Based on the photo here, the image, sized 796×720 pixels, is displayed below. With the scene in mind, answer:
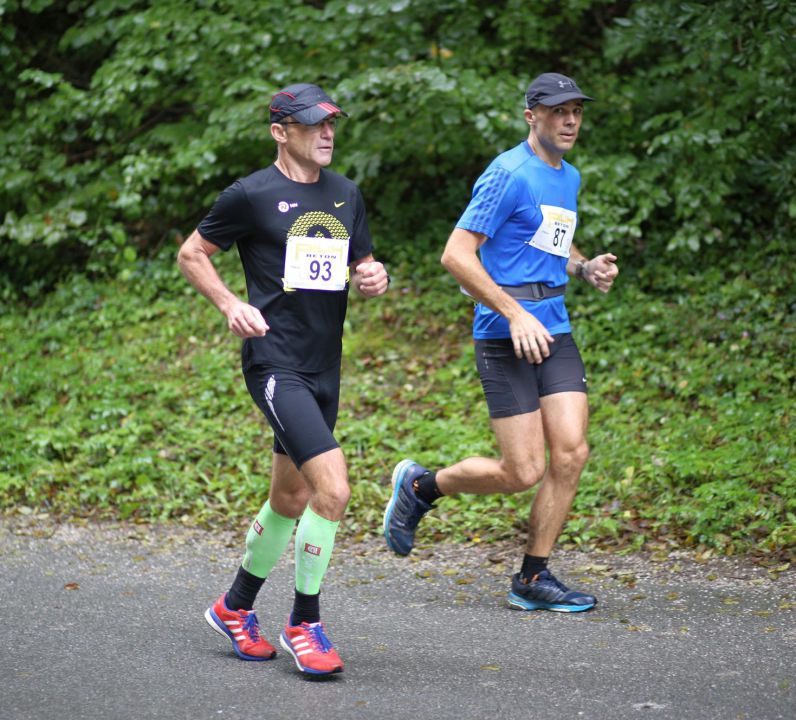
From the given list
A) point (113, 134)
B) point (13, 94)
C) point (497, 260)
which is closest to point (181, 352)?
point (113, 134)

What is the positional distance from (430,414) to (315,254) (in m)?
3.96

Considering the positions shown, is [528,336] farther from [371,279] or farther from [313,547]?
[313,547]

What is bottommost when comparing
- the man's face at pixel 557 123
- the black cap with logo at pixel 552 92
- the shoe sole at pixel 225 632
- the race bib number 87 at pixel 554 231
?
the shoe sole at pixel 225 632

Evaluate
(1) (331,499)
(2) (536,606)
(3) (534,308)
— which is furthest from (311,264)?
(2) (536,606)

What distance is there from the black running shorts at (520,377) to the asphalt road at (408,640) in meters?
0.93

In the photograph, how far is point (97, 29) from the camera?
10.4 m

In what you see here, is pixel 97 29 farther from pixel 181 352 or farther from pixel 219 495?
pixel 219 495

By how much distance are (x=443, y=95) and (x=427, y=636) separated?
17.0 ft

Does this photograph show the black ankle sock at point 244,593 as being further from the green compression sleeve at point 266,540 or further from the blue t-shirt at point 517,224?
the blue t-shirt at point 517,224

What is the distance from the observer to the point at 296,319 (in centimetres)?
435

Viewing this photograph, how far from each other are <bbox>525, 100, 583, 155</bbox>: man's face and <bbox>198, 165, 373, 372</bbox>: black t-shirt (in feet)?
3.66

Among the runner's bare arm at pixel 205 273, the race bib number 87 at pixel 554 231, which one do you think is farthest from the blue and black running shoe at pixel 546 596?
the runner's bare arm at pixel 205 273

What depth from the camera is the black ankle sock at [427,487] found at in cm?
542

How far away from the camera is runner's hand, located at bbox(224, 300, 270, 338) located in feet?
13.5
